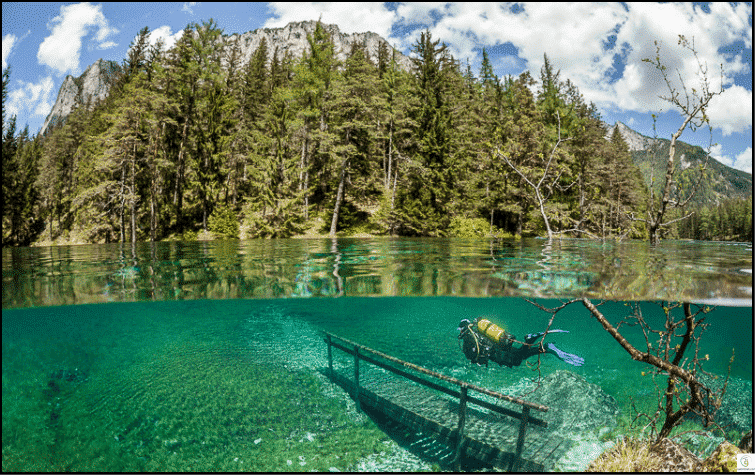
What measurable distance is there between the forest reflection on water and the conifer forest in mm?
17032

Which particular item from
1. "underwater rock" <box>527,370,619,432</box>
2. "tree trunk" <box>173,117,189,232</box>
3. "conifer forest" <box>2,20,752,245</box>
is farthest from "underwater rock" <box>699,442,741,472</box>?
"tree trunk" <box>173,117,189,232</box>

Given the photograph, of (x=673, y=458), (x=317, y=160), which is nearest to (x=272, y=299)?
(x=673, y=458)

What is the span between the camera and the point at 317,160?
31531mm

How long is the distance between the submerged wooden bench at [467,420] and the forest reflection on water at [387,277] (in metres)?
2.10

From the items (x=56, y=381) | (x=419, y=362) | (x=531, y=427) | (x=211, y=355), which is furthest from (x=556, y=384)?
(x=56, y=381)

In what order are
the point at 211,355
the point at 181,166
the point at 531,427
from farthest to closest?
1. the point at 181,166
2. the point at 211,355
3. the point at 531,427

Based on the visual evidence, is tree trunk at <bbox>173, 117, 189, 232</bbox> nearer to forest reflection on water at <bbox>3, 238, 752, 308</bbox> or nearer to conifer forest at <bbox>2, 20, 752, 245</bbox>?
conifer forest at <bbox>2, 20, 752, 245</bbox>

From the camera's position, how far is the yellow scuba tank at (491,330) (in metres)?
8.33

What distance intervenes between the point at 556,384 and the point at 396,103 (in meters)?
22.6

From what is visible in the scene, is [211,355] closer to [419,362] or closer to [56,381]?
[56,381]

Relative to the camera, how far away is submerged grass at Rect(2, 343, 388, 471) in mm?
8102

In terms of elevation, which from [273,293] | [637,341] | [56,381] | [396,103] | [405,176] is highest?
[396,103]

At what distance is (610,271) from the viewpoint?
6.61m

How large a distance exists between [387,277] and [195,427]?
693cm
